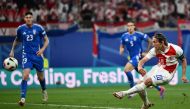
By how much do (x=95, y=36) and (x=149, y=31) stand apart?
260 centimetres

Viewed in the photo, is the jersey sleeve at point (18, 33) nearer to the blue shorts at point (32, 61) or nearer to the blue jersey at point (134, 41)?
the blue shorts at point (32, 61)

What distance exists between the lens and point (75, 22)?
30.1 meters

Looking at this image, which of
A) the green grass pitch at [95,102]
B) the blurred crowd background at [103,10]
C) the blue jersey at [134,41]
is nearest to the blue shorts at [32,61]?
the green grass pitch at [95,102]

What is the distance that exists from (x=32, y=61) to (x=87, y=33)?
12.8m

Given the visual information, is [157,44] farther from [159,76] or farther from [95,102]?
[95,102]

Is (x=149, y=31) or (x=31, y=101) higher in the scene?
(x=149, y=31)

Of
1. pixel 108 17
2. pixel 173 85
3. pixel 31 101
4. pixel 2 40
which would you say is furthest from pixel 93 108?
pixel 108 17

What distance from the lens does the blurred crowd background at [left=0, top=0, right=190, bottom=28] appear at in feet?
99.0

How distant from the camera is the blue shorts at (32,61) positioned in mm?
17844

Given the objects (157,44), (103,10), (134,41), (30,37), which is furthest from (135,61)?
(103,10)

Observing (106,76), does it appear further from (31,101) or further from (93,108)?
(93,108)

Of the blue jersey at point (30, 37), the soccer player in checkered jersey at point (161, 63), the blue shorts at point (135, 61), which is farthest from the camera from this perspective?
the blue shorts at point (135, 61)

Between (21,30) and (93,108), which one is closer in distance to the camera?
(93,108)

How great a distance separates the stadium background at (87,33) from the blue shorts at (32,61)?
6672mm
